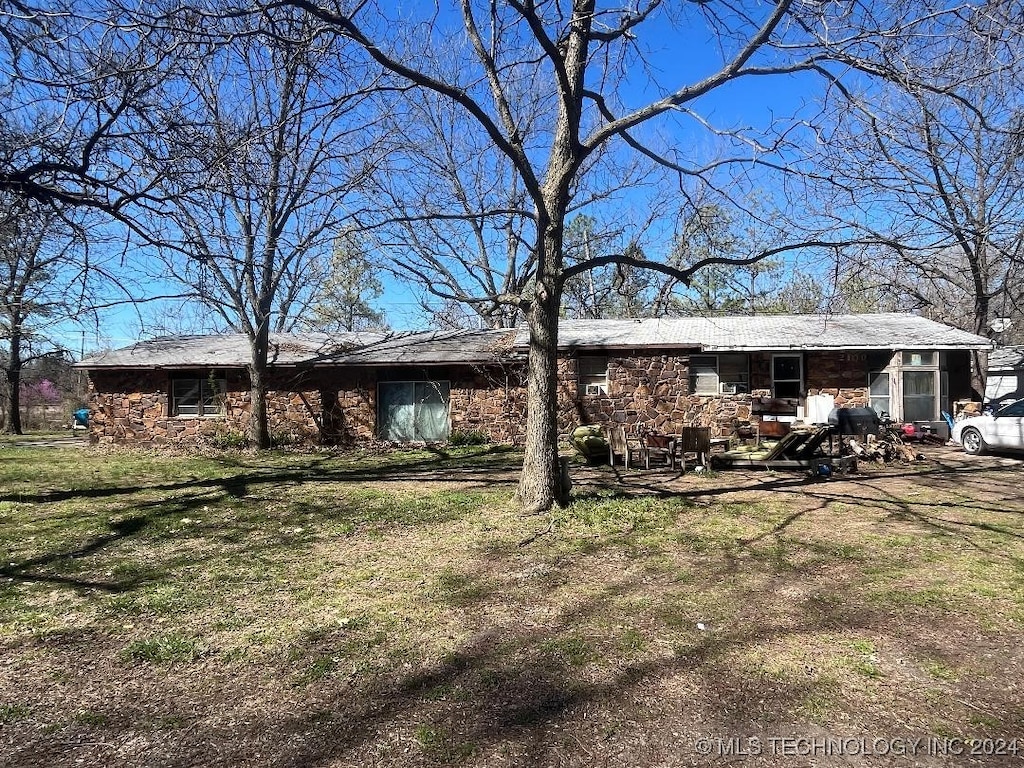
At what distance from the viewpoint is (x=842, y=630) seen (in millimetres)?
4020

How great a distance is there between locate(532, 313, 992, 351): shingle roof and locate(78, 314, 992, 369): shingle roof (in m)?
0.02

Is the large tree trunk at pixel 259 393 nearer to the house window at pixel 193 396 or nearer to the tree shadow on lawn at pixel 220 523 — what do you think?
→ the house window at pixel 193 396

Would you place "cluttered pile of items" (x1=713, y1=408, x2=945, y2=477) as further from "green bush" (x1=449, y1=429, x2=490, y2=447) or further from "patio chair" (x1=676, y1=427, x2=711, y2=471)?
"green bush" (x1=449, y1=429, x2=490, y2=447)

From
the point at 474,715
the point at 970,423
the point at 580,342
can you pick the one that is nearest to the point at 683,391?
the point at 580,342

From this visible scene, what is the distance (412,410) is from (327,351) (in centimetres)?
298

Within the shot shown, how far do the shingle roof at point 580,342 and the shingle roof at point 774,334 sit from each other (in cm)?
2

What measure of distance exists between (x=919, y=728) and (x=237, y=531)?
6514 millimetres

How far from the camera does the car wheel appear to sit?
13039mm

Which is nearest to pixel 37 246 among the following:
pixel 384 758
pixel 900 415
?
pixel 384 758

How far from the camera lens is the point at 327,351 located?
17141 millimetres

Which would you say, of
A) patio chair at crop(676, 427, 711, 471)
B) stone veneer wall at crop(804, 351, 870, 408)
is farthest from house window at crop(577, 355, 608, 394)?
stone veneer wall at crop(804, 351, 870, 408)

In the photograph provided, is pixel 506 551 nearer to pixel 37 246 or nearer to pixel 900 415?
pixel 37 246

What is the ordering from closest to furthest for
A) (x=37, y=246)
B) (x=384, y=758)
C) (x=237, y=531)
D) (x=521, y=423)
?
(x=384, y=758) < (x=237, y=531) < (x=37, y=246) < (x=521, y=423)

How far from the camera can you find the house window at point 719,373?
15383 mm
